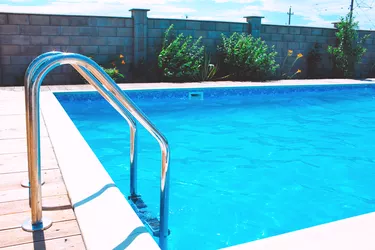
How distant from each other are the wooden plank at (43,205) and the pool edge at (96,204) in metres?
0.05

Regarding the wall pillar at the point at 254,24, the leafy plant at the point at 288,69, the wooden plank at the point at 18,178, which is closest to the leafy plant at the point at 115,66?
the wall pillar at the point at 254,24

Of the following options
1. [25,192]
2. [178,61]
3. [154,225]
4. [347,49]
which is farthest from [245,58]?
[25,192]

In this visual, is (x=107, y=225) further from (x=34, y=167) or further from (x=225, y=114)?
(x=225, y=114)

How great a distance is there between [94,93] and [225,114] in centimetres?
236

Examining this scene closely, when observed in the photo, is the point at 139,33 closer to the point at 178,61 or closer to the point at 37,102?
Answer: the point at 178,61

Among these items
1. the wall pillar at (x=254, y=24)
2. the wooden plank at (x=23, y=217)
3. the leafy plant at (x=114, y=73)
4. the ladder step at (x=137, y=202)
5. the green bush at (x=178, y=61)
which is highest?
the wall pillar at (x=254, y=24)

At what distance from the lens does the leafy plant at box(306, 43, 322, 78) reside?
11109mm

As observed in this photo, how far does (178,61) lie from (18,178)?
661 centimetres

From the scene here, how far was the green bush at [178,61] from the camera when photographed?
8766 millimetres

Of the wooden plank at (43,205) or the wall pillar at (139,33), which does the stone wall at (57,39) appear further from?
the wooden plank at (43,205)

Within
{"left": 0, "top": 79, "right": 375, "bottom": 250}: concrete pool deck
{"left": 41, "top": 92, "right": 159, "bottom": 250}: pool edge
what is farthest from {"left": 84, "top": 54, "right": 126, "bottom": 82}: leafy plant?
{"left": 0, "top": 79, "right": 375, "bottom": 250}: concrete pool deck

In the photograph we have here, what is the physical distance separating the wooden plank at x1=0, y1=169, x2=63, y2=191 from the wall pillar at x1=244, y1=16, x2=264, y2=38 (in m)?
8.46

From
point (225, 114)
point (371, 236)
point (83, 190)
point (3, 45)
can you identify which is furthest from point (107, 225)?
point (3, 45)

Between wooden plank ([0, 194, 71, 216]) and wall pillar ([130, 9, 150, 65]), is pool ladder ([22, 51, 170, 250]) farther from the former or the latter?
wall pillar ([130, 9, 150, 65])
